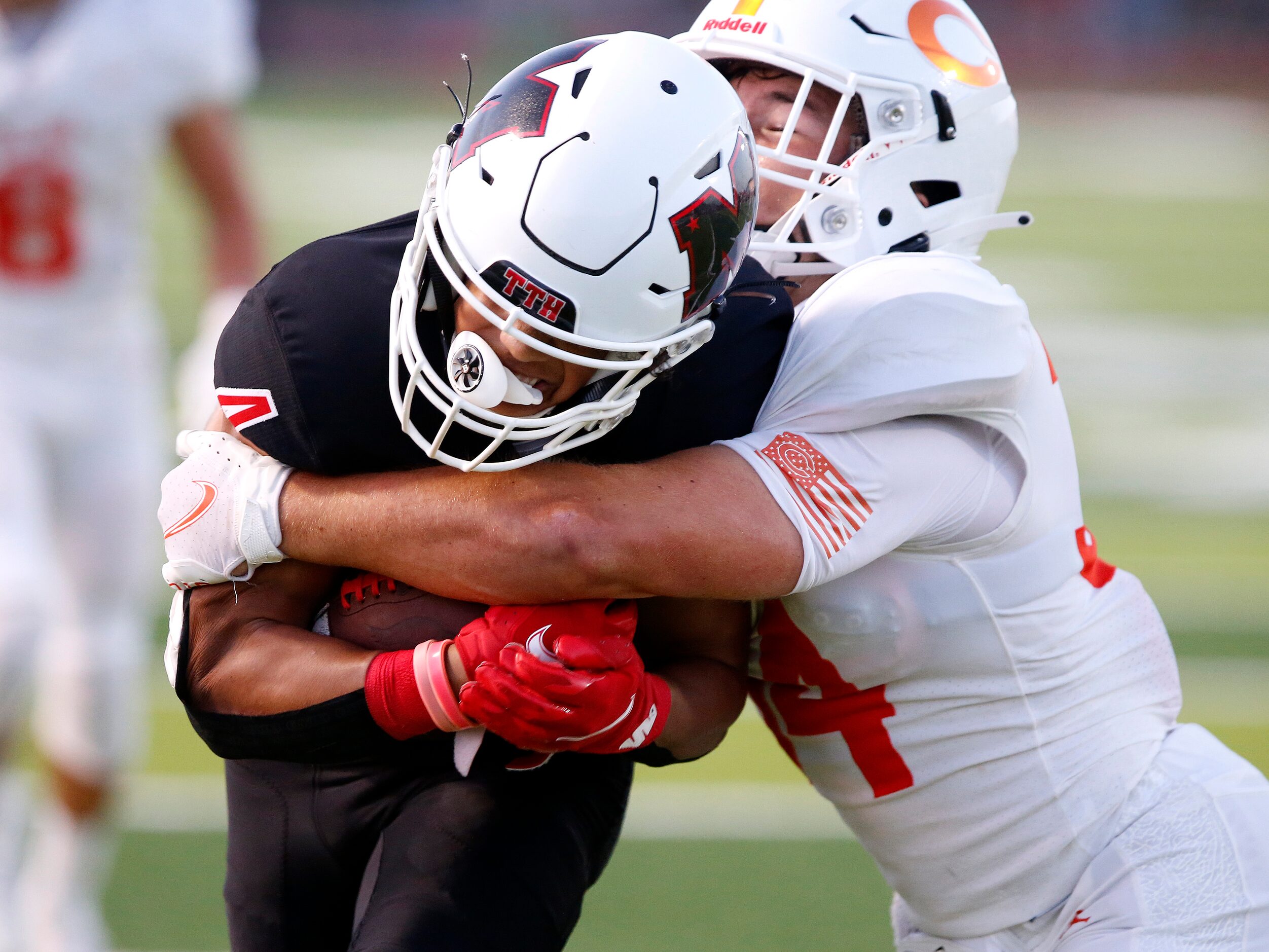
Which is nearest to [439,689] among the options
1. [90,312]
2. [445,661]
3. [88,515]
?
[445,661]

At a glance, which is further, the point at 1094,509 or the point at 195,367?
the point at 1094,509

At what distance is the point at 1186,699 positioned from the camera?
459 cm

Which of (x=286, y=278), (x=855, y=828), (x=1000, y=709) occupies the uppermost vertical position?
(x=286, y=278)

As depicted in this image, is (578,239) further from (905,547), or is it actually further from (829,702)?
(829,702)

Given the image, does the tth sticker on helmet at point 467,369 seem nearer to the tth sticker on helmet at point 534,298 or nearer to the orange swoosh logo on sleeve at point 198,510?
the tth sticker on helmet at point 534,298

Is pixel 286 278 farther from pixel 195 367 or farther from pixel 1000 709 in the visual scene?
pixel 195 367

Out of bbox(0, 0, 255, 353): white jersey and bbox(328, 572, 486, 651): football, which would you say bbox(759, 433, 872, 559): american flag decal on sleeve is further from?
bbox(0, 0, 255, 353): white jersey

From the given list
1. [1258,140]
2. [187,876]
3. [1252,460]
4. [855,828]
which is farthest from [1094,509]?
[1258,140]

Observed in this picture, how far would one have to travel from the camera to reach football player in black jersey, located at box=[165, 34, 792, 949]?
5.55ft

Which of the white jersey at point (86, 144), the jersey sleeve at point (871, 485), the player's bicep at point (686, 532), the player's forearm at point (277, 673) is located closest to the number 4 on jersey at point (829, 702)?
the jersey sleeve at point (871, 485)

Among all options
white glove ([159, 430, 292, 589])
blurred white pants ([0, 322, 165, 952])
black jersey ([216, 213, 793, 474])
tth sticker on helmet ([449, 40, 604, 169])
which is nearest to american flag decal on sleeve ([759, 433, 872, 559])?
black jersey ([216, 213, 793, 474])

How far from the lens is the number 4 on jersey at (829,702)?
6.64ft

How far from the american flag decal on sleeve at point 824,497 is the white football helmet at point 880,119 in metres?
0.45

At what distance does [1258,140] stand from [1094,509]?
1221 cm
